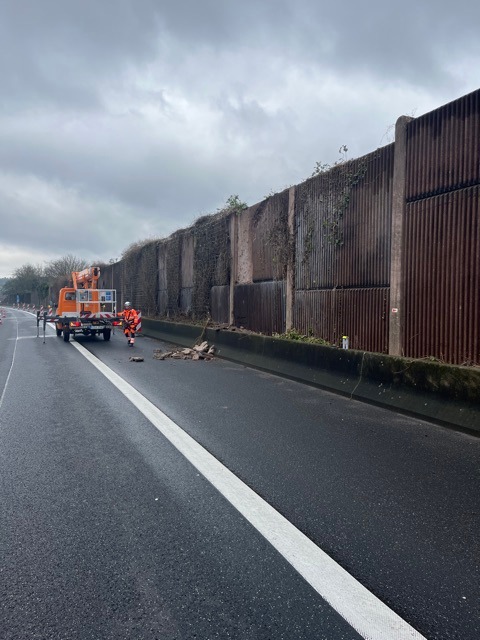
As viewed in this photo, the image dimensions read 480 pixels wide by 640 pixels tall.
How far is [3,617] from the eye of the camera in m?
2.88

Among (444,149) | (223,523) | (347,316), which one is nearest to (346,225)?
(347,316)

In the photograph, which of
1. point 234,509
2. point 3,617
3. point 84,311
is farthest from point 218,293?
point 3,617

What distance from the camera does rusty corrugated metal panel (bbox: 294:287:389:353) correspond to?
10289 millimetres

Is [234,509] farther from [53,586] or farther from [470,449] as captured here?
[470,449]

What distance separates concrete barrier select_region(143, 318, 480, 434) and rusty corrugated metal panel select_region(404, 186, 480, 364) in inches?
27.6

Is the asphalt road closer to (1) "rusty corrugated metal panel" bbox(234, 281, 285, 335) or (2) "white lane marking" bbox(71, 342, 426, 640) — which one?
(2) "white lane marking" bbox(71, 342, 426, 640)

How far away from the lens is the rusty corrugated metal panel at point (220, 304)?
19.0 meters

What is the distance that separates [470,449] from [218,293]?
14330 millimetres

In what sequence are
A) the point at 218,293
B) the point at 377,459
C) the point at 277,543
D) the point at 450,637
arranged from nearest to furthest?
1. the point at 450,637
2. the point at 277,543
3. the point at 377,459
4. the point at 218,293

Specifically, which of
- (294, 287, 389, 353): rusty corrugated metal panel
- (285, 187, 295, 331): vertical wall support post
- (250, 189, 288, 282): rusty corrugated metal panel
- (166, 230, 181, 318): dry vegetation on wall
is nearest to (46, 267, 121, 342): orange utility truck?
(166, 230, 181, 318): dry vegetation on wall

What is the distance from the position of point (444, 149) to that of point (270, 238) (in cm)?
719

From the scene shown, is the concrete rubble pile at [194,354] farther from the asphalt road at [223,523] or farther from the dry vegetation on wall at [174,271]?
the dry vegetation on wall at [174,271]

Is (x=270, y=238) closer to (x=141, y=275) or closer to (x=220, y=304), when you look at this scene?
(x=220, y=304)

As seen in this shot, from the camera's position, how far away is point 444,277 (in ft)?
28.0
